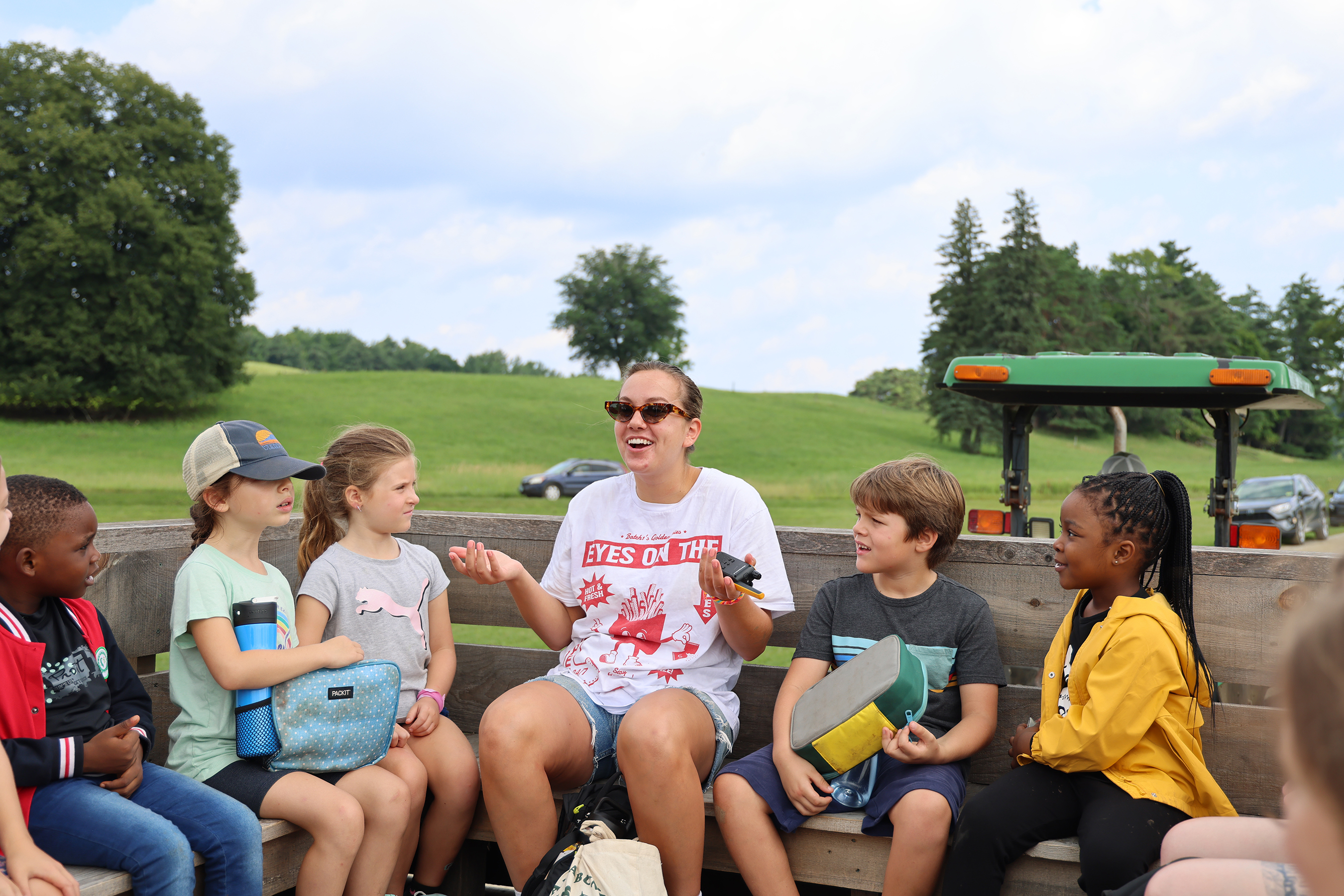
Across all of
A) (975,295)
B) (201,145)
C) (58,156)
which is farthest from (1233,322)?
(58,156)

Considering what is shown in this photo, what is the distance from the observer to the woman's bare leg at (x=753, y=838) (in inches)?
101

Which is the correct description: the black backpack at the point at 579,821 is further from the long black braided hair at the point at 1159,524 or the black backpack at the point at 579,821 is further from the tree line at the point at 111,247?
the tree line at the point at 111,247

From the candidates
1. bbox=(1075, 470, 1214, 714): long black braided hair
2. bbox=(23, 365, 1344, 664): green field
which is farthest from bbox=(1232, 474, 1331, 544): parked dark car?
bbox=(1075, 470, 1214, 714): long black braided hair

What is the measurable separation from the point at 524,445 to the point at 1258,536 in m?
37.3

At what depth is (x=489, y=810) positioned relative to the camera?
2730 millimetres

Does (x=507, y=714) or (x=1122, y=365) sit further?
(x=1122, y=365)

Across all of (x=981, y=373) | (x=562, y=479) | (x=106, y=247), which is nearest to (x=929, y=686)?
(x=981, y=373)

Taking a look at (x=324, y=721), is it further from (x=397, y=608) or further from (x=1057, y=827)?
(x=1057, y=827)

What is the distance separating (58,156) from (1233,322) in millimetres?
74217

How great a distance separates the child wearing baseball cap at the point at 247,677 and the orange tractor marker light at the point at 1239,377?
4343mm

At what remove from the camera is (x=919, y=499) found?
9.50ft

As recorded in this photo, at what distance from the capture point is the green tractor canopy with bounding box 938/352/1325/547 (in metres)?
4.98

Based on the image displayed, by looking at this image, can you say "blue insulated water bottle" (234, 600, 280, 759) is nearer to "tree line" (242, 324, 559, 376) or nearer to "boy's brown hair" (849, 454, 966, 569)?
"boy's brown hair" (849, 454, 966, 569)

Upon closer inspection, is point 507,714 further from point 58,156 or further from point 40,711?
point 58,156
